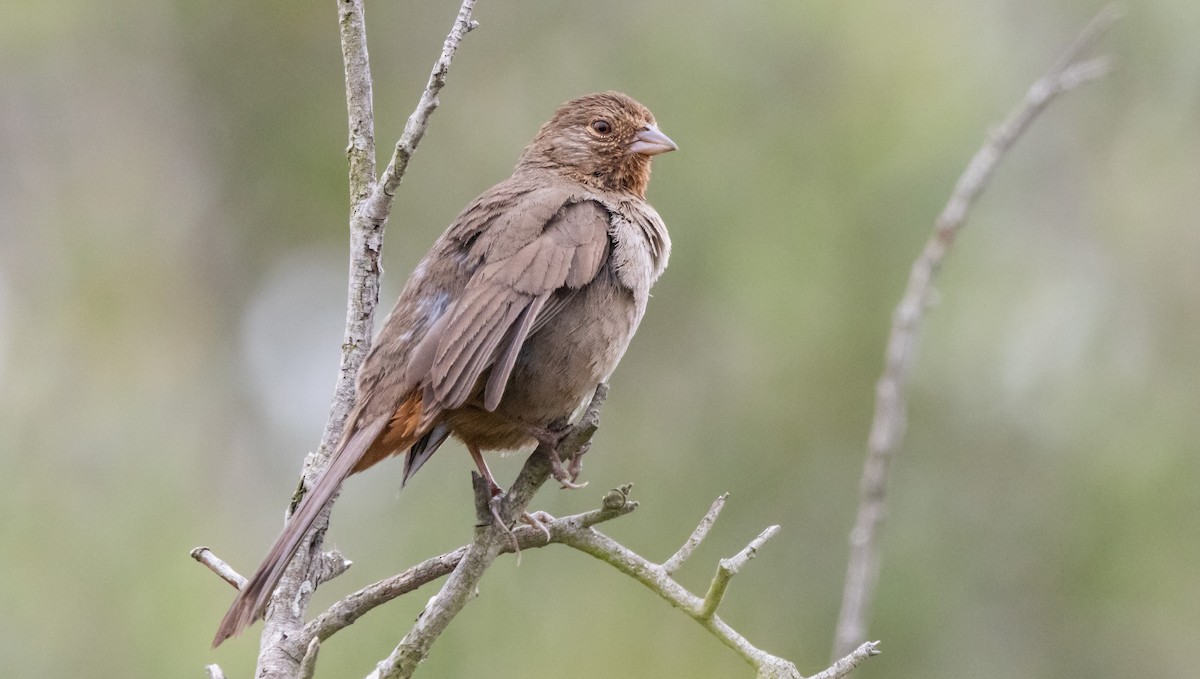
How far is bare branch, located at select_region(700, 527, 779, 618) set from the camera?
10.3 ft

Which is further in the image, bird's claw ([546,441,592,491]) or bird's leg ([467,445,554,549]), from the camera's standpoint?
bird's claw ([546,441,592,491])

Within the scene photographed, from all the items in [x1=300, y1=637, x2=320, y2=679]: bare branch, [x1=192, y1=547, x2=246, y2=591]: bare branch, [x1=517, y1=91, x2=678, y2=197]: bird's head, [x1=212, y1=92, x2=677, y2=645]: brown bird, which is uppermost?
[x1=517, y1=91, x2=678, y2=197]: bird's head

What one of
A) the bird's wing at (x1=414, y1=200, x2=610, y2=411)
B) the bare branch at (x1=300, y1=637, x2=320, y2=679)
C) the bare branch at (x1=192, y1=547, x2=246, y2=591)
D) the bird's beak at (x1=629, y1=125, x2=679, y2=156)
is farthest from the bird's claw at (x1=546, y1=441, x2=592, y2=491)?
the bird's beak at (x1=629, y1=125, x2=679, y2=156)

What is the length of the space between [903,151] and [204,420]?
4580mm

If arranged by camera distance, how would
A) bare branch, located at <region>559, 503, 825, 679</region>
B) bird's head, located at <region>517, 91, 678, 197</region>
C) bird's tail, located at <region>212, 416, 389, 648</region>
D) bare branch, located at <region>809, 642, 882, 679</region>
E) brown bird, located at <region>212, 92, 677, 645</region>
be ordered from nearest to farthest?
bare branch, located at <region>809, 642, 882, 679</region> → bird's tail, located at <region>212, 416, 389, 648</region> → bare branch, located at <region>559, 503, 825, 679</region> → brown bird, located at <region>212, 92, 677, 645</region> → bird's head, located at <region>517, 91, 678, 197</region>

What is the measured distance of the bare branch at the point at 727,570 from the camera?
315cm

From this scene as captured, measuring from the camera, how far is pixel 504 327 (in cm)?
393

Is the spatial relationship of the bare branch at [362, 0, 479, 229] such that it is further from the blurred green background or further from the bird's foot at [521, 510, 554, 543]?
the blurred green background

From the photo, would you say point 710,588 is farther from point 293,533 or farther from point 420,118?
point 420,118

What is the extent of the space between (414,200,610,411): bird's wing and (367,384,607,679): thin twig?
373mm

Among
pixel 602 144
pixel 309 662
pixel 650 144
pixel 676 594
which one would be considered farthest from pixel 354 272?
pixel 650 144

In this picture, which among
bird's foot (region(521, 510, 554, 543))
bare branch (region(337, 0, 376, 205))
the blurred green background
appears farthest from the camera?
the blurred green background

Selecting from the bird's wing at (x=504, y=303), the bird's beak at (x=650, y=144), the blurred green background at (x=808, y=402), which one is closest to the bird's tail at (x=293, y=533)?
the bird's wing at (x=504, y=303)

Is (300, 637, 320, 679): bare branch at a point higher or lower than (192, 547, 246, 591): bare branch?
lower
